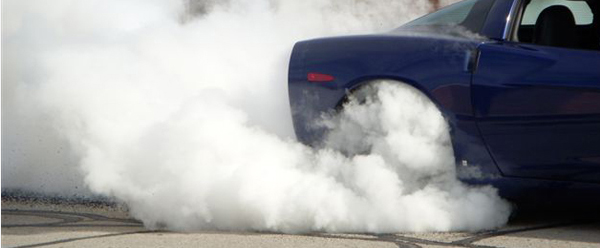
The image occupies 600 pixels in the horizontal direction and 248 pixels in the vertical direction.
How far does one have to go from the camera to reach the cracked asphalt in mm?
4730

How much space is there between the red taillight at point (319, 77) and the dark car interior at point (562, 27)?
2.95ft

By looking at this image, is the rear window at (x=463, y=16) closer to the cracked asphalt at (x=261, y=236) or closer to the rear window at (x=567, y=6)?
the rear window at (x=567, y=6)

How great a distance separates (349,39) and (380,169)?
2.21 ft

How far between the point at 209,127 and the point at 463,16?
53.9 inches

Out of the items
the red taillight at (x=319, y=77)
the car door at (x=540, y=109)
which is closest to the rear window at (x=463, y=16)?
the car door at (x=540, y=109)

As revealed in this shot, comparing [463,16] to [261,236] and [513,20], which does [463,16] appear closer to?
[513,20]

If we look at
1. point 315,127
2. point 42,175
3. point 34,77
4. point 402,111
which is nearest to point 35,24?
point 34,77

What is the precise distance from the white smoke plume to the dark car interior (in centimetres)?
61

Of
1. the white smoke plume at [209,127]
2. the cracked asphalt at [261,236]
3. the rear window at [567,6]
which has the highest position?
the rear window at [567,6]

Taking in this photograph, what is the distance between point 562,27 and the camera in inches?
203

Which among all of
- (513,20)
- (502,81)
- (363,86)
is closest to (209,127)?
(363,86)

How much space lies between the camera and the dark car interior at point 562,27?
5.09 metres

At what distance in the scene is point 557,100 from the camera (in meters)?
4.82

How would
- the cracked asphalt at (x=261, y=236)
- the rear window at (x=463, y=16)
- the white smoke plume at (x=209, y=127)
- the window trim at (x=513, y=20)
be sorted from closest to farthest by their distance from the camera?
1. the cracked asphalt at (x=261, y=236)
2. the white smoke plume at (x=209, y=127)
3. the window trim at (x=513, y=20)
4. the rear window at (x=463, y=16)
